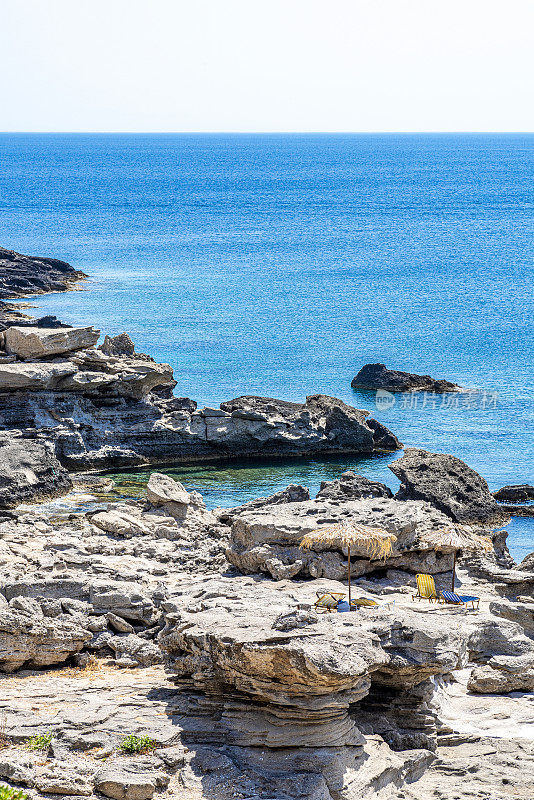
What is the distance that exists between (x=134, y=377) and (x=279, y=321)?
1398 inches

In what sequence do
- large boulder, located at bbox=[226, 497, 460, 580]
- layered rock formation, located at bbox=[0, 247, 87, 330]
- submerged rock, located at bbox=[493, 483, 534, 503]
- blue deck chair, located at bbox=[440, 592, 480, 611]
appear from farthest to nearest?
layered rock formation, located at bbox=[0, 247, 87, 330]
submerged rock, located at bbox=[493, 483, 534, 503]
large boulder, located at bbox=[226, 497, 460, 580]
blue deck chair, located at bbox=[440, 592, 480, 611]

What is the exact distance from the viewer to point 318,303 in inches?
3403

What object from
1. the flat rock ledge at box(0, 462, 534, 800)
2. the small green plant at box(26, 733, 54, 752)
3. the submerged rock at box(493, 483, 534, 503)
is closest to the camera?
the flat rock ledge at box(0, 462, 534, 800)

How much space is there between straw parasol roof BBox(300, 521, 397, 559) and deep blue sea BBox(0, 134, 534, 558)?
39.5 feet

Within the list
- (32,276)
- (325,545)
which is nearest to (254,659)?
(325,545)

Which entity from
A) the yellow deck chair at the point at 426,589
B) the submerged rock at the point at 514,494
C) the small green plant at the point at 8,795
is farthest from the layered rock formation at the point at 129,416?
the small green plant at the point at 8,795

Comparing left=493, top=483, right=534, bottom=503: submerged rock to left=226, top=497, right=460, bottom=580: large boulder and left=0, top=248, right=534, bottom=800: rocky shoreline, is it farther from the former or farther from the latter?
left=226, top=497, right=460, bottom=580: large boulder

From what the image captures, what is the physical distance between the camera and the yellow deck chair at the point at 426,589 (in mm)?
23734

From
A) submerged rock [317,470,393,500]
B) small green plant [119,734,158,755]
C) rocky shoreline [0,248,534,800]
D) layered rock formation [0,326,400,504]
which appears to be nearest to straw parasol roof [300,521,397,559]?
rocky shoreline [0,248,534,800]

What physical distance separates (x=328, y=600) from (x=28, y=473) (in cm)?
1917

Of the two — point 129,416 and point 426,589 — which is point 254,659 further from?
point 129,416

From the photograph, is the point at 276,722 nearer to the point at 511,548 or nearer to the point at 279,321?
the point at 511,548

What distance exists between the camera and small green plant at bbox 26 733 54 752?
13.8 m

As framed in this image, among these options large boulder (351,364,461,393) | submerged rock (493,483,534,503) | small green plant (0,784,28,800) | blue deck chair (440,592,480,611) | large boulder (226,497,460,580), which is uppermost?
small green plant (0,784,28,800)
